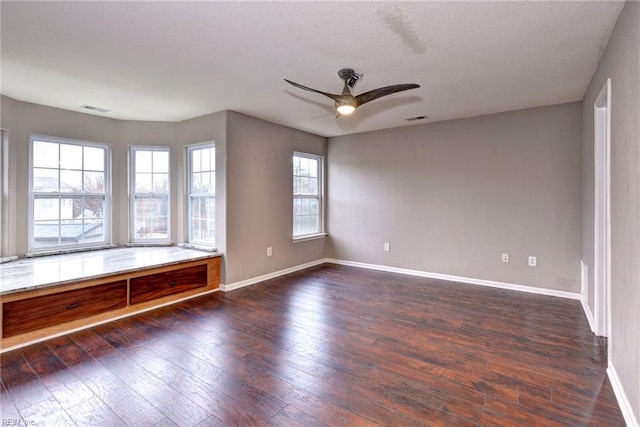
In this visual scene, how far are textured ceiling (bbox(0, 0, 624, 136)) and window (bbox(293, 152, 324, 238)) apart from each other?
1693 mm

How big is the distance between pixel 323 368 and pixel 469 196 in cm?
336

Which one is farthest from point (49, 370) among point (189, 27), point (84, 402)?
point (189, 27)

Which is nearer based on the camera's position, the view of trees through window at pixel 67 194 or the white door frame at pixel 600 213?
the white door frame at pixel 600 213

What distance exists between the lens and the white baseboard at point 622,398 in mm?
1660

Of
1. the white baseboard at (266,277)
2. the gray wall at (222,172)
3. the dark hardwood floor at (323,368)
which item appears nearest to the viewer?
the dark hardwood floor at (323,368)

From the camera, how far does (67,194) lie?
4090mm

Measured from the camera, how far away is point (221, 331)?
9.61 ft

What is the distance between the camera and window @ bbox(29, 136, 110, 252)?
385 centimetres

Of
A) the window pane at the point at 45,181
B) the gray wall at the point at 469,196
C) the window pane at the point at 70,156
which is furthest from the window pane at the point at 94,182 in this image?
the gray wall at the point at 469,196

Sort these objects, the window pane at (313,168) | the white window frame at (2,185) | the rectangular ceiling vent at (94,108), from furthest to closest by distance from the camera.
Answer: the window pane at (313,168) < the rectangular ceiling vent at (94,108) < the white window frame at (2,185)

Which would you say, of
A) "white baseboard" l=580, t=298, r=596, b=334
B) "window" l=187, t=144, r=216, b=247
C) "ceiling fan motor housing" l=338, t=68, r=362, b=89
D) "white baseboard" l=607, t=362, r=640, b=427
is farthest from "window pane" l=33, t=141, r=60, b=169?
"white baseboard" l=580, t=298, r=596, b=334

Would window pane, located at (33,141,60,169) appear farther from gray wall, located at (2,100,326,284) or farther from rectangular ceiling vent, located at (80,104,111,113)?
rectangular ceiling vent, located at (80,104,111,113)

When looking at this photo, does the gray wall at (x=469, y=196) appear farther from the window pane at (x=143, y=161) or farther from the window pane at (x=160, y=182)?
the window pane at (x=143, y=161)

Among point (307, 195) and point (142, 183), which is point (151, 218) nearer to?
point (142, 183)
